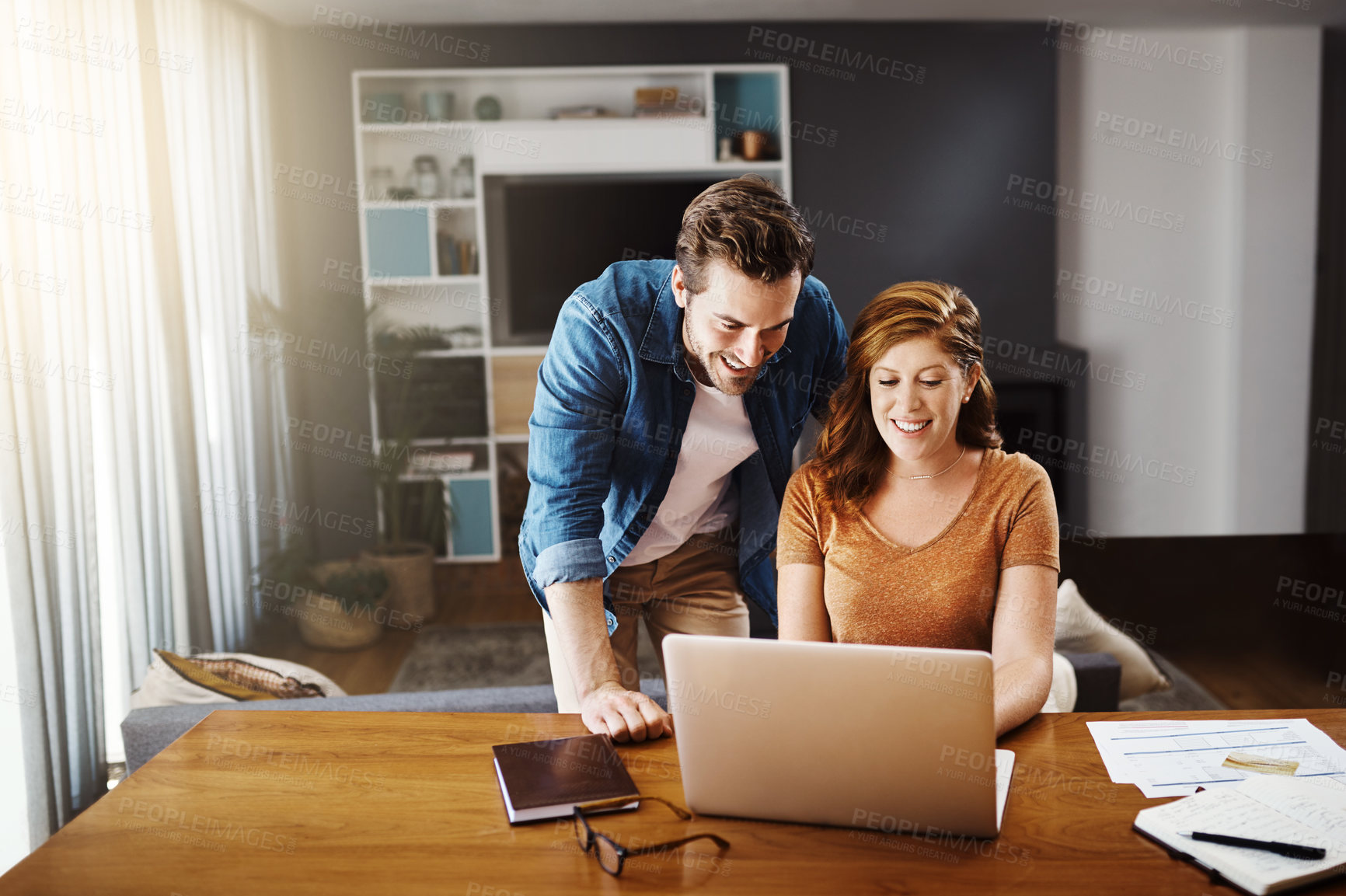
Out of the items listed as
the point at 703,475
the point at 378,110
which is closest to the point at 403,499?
the point at 378,110

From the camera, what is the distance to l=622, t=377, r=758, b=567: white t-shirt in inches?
69.2

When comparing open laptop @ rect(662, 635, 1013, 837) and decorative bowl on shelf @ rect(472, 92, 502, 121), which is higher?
decorative bowl on shelf @ rect(472, 92, 502, 121)

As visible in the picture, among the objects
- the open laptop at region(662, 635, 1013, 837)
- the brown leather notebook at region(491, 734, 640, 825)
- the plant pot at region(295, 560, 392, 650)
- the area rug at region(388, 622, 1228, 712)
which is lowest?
the area rug at region(388, 622, 1228, 712)

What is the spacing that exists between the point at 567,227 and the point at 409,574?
1.72 meters

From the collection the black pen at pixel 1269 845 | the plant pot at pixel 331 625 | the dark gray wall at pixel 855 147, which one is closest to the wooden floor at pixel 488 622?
the plant pot at pixel 331 625

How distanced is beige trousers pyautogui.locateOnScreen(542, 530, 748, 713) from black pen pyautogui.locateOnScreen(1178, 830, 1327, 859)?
1.01 meters

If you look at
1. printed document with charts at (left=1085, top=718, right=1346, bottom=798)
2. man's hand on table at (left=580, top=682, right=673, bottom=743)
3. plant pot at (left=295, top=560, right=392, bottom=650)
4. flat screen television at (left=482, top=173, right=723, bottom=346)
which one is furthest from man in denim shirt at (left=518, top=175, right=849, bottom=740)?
flat screen television at (left=482, top=173, right=723, bottom=346)

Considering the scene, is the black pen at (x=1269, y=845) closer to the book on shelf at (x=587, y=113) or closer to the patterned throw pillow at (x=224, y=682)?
the patterned throw pillow at (x=224, y=682)

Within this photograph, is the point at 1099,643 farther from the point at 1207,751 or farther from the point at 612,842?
the point at 612,842

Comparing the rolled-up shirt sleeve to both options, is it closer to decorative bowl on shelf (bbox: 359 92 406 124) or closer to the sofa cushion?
the sofa cushion

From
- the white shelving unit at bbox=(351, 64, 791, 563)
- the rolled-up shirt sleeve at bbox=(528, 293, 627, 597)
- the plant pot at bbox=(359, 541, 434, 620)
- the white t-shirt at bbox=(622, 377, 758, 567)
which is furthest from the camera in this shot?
the white shelving unit at bbox=(351, 64, 791, 563)

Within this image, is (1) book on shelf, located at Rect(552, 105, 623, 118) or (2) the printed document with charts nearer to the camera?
(2) the printed document with charts

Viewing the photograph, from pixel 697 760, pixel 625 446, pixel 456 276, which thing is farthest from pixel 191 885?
pixel 456 276

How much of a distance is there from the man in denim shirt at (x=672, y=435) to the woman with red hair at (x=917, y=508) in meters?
0.18
